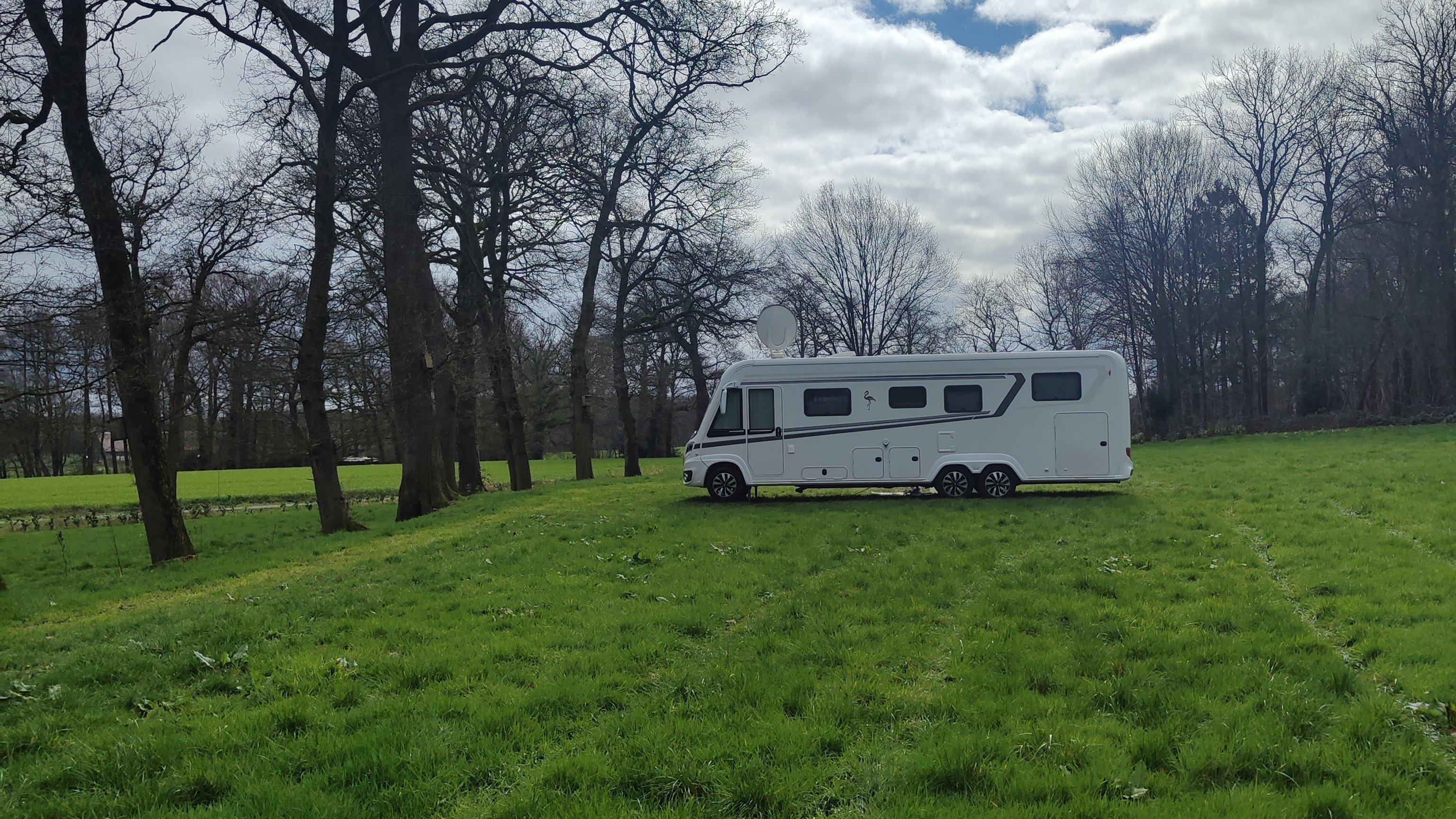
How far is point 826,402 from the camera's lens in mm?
16750

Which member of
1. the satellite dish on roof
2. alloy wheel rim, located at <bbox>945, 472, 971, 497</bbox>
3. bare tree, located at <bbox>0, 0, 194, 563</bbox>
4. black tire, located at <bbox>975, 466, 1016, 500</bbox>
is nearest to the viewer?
bare tree, located at <bbox>0, 0, 194, 563</bbox>

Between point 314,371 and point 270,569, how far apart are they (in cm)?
484

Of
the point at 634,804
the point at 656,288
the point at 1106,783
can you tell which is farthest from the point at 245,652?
the point at 656,288

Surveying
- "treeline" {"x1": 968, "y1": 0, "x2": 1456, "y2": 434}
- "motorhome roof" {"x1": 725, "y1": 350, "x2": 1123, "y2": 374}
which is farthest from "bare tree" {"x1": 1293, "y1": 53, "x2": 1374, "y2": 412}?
"motorhome roof" {"x1": 725, "y1": 350, "x2": 1123, "y2": 374}

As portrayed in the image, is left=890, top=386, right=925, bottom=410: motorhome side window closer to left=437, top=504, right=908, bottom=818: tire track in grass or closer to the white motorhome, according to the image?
the white motorhome

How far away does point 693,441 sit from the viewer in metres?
17.4

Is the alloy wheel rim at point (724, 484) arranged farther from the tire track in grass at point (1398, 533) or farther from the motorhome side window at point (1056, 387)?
the tire track in grass at point (1398, 533)

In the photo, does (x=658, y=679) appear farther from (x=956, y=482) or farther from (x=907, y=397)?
(x=956, y=482)

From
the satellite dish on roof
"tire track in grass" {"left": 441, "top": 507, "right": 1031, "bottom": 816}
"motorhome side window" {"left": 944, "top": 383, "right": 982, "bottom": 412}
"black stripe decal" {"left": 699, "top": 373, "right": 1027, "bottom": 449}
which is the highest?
the satellite dish on roof

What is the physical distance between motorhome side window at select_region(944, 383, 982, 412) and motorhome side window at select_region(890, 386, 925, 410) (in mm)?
491

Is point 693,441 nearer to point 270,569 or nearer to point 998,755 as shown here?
point 270,569

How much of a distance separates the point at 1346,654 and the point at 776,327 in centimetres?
1380

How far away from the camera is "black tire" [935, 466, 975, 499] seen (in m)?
16.6

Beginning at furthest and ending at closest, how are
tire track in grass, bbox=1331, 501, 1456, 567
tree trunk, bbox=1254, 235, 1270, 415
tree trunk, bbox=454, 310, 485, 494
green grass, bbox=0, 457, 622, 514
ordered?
tree trunk, bbox=1254, 235, 1270, 415 → green grass, bbox=0, 457, 622, 514 → tree trunk, bbox=454, 310, 485, 494 → tire track in grass, bbox=1331, 501, 1456, 567
